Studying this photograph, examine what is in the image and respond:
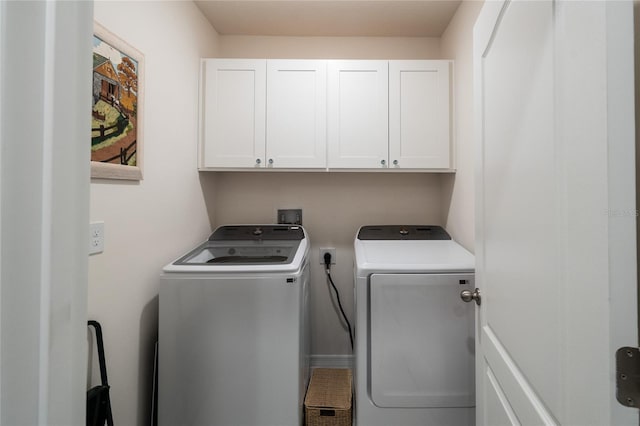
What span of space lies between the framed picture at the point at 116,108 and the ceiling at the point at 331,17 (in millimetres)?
938

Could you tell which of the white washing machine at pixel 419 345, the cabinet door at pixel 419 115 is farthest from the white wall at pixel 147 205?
the cabinet door at pixel 419 115

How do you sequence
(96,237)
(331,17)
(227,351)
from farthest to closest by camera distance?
(331,17) < (227,351) < (96,237)

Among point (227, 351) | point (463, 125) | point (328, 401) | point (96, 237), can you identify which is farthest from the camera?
point (463, 125)

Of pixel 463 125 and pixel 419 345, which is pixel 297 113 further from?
pixel 419 345

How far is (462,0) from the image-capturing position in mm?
1794

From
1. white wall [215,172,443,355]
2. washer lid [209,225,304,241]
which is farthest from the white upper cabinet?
washer lid [209,225,304,241]

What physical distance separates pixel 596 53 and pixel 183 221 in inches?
73.3

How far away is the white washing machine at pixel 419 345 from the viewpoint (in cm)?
136

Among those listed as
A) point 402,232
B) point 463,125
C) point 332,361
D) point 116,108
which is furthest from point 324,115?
point 332,361

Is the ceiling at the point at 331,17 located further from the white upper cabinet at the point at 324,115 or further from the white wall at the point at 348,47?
the white upper cabinet at the point at 324,115

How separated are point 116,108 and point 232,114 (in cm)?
80

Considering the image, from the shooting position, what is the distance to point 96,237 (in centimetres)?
109

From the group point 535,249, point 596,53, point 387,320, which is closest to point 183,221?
point 387,320

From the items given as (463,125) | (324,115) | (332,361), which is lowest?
(332,361)
